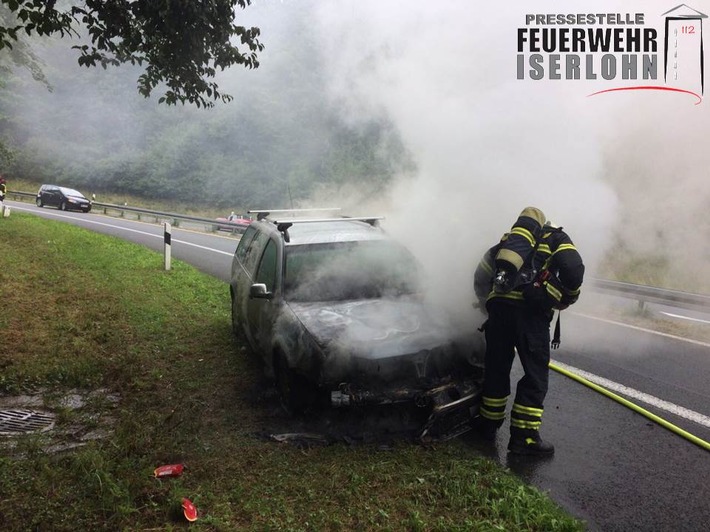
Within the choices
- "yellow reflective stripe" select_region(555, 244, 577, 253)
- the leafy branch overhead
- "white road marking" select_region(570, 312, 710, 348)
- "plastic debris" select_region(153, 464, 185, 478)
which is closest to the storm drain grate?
"plastic debris" select_region(153, 464, 185, 478)

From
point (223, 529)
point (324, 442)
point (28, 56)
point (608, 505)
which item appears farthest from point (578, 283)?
point (28, 56)

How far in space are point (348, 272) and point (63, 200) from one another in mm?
26144

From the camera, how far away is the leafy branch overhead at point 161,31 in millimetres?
4863

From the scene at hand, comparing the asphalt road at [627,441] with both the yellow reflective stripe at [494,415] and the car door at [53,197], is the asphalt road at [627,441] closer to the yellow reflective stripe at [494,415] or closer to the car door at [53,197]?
the yellow reflective stripe at [494,415]

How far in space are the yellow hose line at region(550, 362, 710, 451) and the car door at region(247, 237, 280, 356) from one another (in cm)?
288

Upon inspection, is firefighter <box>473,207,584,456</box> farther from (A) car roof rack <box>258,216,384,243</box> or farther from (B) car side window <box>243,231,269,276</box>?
(B) car side window <box>243,231,269,276</box>

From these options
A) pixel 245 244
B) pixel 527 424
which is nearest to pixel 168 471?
pixel 527 424

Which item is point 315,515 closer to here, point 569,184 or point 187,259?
point 569,184

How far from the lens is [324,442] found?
3908 millimetres

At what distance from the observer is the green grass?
3.01m

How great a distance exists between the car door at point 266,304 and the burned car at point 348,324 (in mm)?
11

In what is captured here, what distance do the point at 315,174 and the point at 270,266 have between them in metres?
5.43

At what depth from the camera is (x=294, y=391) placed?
13.7 ft

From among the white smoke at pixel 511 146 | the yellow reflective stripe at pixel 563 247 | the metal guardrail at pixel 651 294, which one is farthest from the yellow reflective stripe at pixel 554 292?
the metal guardrail at pixel 651 294
